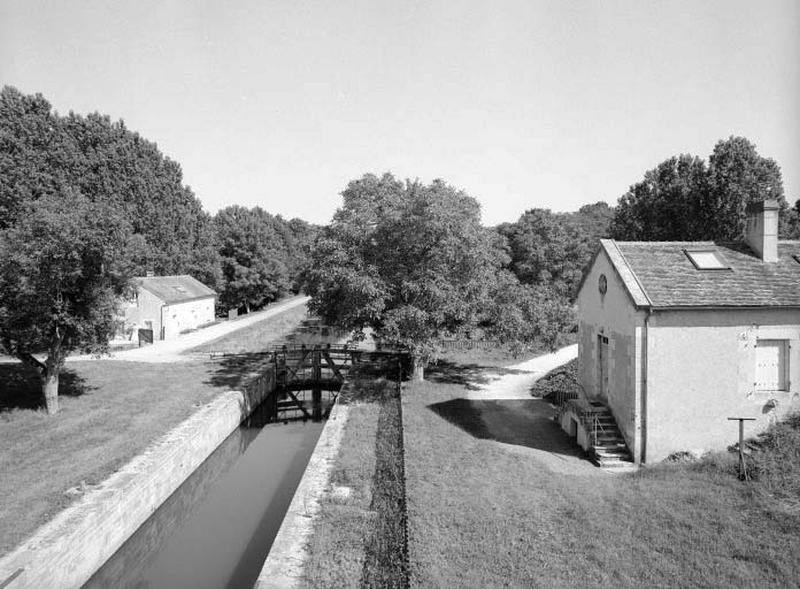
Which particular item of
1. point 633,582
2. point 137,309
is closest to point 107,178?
point 137,309

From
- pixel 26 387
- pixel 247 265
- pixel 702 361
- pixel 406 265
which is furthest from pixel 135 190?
pixel 702 361

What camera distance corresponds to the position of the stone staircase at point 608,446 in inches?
563

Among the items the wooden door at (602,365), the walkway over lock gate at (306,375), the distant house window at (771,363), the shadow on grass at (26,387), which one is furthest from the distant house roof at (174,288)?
the distant house window at (771,363)

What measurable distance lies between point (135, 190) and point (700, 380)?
161ft

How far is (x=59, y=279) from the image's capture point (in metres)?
17.2

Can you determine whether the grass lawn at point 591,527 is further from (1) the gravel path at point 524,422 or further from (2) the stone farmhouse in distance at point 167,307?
(2) the stone farmhouse in distance at point 167,307

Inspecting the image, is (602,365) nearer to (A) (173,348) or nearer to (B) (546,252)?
(A) (173,348)

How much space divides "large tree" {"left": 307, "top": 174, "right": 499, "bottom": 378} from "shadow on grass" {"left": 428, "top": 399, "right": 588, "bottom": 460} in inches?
98.0

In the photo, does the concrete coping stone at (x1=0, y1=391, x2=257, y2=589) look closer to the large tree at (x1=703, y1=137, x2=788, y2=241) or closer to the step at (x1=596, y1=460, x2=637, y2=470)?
the step at (x1=596, y1=460, x2=637, y2=470)

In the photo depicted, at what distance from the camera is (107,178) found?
45.6 metres

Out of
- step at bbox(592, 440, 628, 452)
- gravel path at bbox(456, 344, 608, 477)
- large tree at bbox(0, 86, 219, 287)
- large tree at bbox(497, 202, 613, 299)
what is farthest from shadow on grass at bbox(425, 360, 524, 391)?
large tree at bbox(497, 202, 613, 299)

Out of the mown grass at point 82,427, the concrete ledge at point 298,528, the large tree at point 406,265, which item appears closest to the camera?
the concrete ledge at point 298,528

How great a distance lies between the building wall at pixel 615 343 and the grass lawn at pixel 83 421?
14.5 metres

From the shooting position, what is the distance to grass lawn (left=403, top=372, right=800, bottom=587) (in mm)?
8844
